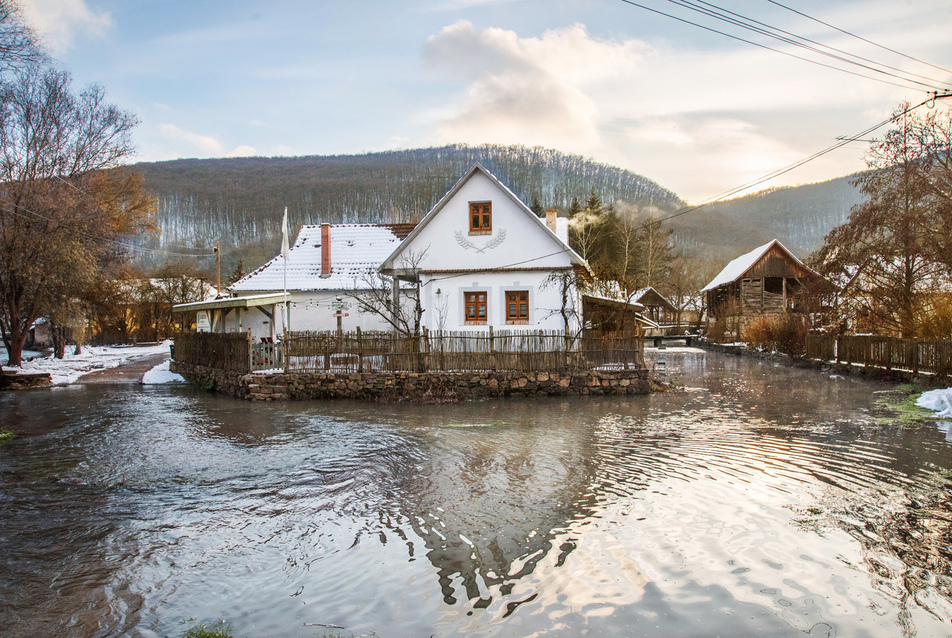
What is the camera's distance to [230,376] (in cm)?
2031

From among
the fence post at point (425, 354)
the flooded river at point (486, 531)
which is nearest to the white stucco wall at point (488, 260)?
the fence post at point (425, 354)

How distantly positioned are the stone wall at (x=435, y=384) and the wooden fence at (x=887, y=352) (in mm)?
8598

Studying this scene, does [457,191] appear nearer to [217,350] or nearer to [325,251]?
[217,350]

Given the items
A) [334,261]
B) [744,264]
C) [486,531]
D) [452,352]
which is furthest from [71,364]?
[744,264]

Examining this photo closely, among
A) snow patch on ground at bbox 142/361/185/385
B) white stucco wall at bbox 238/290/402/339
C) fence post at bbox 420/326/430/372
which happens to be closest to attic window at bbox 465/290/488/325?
fence post at bbox 420/326/430/372

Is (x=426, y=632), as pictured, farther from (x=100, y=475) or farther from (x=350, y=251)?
(x=350, y=251)

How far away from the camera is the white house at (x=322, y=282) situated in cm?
2906

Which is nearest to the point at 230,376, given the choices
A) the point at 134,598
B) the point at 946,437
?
the point at 134,598

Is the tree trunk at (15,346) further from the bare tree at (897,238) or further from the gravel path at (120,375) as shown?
the bare tree at (897,238)

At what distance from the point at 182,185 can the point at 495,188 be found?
3701 inches

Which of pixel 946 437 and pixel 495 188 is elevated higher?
pixel 495 188

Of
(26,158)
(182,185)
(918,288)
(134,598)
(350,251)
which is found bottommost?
(134,598)

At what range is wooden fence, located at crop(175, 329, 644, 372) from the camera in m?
18.8

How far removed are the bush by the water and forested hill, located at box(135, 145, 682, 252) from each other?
62.2 meters
